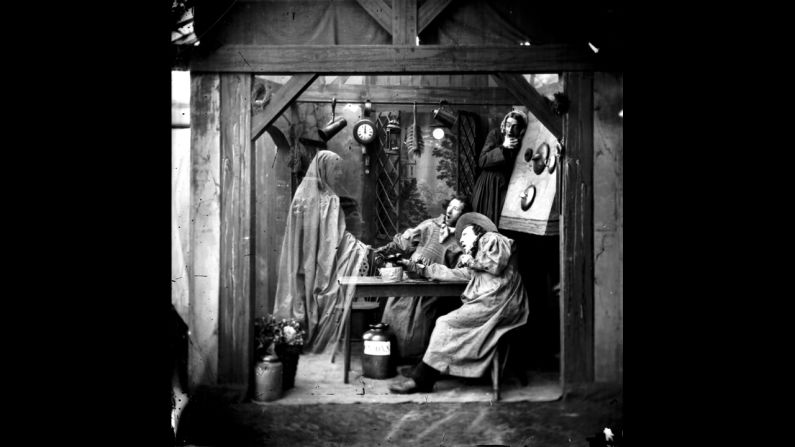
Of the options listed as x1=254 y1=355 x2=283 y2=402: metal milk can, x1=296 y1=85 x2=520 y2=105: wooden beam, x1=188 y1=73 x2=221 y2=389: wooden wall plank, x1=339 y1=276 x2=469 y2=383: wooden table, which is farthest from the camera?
x1=296 y1=85 x2=520 y2=105: wooden beam

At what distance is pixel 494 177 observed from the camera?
317 inches

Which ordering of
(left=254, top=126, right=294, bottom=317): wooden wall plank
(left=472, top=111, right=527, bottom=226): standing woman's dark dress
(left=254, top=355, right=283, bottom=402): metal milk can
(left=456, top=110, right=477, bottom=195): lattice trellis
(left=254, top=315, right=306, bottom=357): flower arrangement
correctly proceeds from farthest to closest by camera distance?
(left=456, top=110, right=477, bottom=195): lattice trellis < (left=254, top=126, right=294, bottom=317): wooden wall plank < (left=472, top=111, right=527, bottom=226): standing woman's dark dress < (left=254, top=315, right=306, bottom=357): flower arrangement < (left=254, top=355, right=283, bottom=402): metal milk can

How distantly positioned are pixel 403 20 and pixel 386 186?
13.0 ft

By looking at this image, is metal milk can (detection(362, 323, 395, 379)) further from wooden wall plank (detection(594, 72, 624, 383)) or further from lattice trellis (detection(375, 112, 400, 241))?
lattice trellis (detection(375, 112, 400, 241))

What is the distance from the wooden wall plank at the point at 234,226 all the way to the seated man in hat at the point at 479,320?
1.62 meters

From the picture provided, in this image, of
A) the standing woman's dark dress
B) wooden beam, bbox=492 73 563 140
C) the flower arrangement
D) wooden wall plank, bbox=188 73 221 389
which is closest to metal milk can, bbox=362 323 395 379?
the flower arrangement

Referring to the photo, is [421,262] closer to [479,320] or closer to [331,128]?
[479,320]

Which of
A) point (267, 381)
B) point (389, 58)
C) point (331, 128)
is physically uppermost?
point (389, 58)

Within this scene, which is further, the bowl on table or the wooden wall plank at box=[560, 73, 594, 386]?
the bowl on table

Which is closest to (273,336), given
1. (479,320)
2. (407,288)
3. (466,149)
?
(407,288)

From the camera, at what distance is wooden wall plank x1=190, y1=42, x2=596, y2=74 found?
540cm

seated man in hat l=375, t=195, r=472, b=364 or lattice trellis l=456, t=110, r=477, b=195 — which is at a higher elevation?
lattice trellis l=456, t=110, r=477, b=195

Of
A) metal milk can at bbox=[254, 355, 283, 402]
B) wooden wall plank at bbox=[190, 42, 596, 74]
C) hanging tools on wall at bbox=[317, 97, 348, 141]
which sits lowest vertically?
metal milk can at bbox=[254, 355, 283, 402]

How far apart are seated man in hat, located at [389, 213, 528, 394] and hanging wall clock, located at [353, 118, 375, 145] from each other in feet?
10.8
